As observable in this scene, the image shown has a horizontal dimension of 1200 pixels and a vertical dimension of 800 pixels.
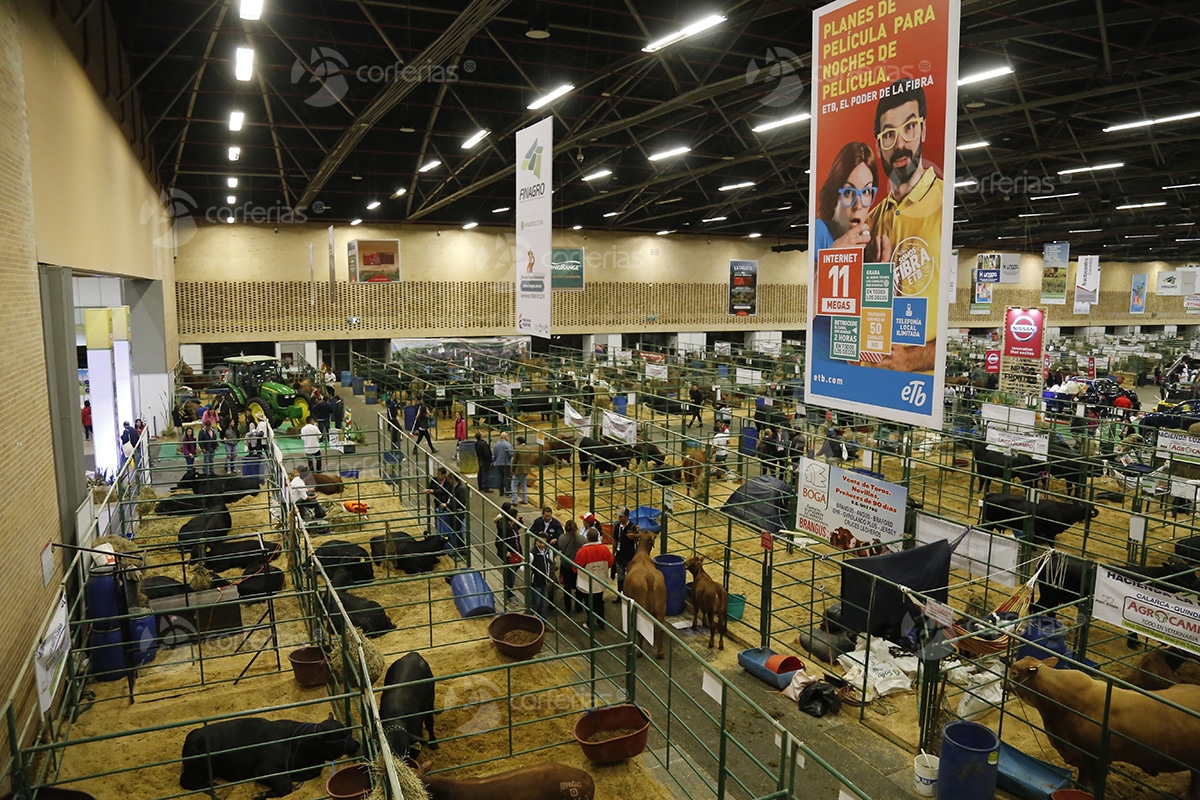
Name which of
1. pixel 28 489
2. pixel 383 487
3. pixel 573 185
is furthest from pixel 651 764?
pixel 573 185

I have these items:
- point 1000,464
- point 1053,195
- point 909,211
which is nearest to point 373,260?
point 1000,464

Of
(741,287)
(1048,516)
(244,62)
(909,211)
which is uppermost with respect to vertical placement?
(244,62)

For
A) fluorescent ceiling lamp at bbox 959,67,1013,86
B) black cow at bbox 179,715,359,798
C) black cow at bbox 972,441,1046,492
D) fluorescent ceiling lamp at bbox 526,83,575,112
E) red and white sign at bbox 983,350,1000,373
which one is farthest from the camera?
red and white sign at bbox 983,350,1000,373

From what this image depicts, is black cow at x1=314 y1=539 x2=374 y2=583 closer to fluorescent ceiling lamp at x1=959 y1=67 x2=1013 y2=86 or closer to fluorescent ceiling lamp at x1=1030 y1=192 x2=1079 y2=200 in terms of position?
fluorescent ceiling lamp at x1=959 y1=67 x2=1013 y2=86

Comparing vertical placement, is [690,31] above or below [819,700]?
above

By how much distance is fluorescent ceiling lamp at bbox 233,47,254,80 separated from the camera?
1168 centimetres

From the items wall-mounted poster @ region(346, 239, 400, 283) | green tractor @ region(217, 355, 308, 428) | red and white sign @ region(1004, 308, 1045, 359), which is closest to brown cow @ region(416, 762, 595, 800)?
green tractor @ region(217, 355, 308, 428)

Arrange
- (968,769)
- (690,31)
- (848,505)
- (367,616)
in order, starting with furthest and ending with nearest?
(690,31)
(367,616)
(848,505)
(968,769)

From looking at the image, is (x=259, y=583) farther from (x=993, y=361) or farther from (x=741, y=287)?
(x=741, y=287)

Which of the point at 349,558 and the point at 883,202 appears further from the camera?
the point at 349,558

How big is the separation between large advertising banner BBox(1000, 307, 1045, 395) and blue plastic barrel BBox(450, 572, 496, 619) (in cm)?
1802

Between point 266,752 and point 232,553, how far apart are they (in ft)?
18.0

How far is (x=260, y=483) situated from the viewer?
15805 millimetres

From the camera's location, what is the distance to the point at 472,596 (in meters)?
10.1
